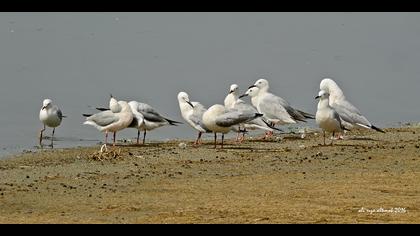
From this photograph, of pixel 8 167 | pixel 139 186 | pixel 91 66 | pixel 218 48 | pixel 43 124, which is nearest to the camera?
pixel 139 186

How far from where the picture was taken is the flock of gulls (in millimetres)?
15352

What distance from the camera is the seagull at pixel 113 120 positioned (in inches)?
621

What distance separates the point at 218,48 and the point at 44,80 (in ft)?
27.9

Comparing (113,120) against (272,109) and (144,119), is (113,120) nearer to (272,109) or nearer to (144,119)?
(144,119)

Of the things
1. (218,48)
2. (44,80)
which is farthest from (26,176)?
(218,48)

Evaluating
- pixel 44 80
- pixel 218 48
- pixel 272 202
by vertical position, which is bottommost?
pixel 272 202

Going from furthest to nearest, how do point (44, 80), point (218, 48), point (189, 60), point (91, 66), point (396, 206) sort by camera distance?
point (218, 48) < point (189, 60) < point (91, 66) < point (44, 80) < point (396, 206)

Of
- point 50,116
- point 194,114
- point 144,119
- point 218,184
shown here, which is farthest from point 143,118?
point 218,184

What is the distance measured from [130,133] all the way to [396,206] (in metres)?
8.49

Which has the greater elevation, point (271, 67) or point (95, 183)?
point (271, 67)

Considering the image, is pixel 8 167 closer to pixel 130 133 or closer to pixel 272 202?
pixel 272 202

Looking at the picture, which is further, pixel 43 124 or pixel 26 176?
pixel 43 124

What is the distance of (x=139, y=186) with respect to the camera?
1081 centimetres

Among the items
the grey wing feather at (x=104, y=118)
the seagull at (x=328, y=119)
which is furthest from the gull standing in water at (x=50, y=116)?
the seagull at (x=328, y=119)
